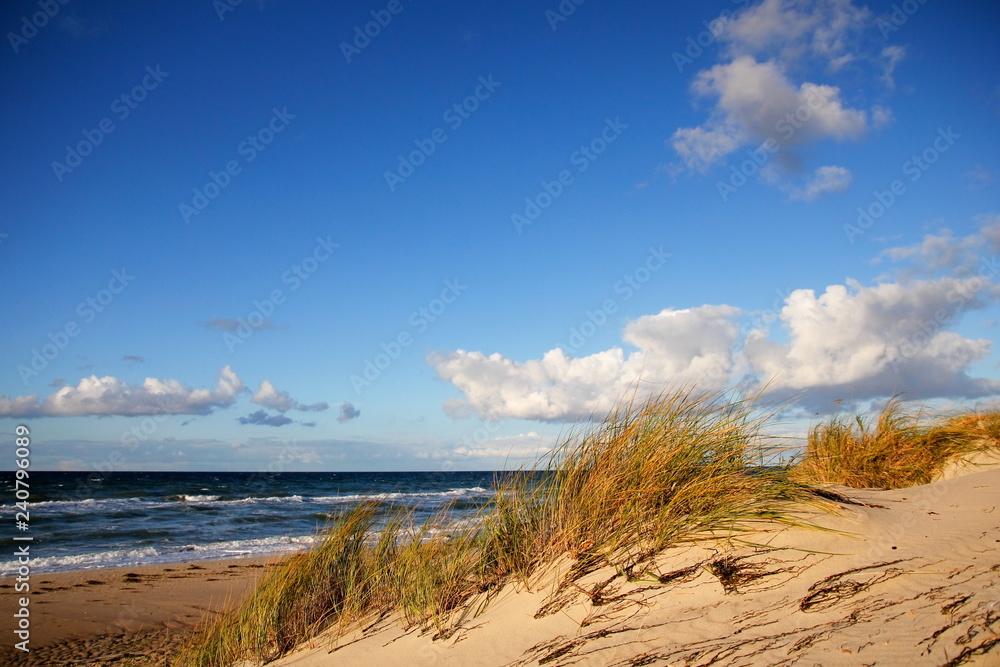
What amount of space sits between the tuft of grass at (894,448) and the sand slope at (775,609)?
3.18 m

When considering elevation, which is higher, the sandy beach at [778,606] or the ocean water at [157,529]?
the sandy beach at [778,606]

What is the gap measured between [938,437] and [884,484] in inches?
55.5

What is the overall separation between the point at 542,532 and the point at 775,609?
182cm

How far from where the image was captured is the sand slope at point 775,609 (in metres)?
2.77

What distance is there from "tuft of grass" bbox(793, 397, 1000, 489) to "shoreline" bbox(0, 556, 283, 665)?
6.71 m

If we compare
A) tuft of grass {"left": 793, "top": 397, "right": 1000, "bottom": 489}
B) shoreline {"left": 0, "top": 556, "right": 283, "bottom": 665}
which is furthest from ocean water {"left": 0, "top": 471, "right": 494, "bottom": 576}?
tuft of grass {"left": 793, "top": 397, "right": 1000, "bottom": 489}

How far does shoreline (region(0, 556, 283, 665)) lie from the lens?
6.89 meters

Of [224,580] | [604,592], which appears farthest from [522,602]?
[224,580]

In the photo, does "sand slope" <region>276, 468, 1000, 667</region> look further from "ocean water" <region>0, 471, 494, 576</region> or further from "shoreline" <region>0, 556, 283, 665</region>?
"shoreline" <region>0, 556, 283, 665</region>

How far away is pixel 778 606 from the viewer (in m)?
3.18

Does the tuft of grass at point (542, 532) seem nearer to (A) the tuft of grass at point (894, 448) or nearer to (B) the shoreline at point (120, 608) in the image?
(B) the shoreline at point (120, 608)

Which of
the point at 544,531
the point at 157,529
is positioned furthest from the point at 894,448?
the point at 157,529

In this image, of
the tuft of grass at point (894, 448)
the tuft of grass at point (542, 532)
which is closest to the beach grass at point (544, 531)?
the tuft of grass at point (542, 532)

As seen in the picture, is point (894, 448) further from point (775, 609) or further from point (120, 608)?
point (120, 608)
